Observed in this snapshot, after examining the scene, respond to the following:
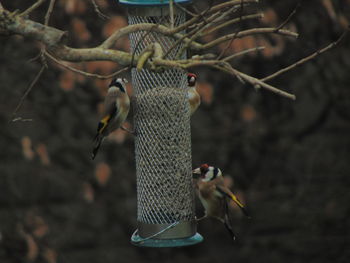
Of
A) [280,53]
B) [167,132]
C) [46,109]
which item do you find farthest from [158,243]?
[280,53]

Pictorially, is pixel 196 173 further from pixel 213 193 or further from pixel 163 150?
pixel 163 150

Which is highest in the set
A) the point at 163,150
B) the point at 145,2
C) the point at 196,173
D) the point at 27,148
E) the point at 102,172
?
the point at 145,2

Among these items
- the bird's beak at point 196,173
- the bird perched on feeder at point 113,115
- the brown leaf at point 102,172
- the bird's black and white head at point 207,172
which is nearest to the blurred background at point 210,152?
the brown leaf at point 102,172

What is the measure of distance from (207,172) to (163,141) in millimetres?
382

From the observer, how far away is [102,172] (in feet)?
26.6

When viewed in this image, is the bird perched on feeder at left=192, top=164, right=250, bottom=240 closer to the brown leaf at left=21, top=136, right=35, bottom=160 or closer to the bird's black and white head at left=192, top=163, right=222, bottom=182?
the bird's black and white head at left=192, top=163, right=222, bottom=182

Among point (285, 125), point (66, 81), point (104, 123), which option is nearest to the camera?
point (104, 123)

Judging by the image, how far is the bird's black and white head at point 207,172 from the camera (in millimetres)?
5246

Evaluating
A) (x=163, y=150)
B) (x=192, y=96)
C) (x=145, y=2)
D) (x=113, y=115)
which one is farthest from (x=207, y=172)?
(x=145, y=2)

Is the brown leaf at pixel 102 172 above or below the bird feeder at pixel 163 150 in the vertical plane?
below

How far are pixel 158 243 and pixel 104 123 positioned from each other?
71cm

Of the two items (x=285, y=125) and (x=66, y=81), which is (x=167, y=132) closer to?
(x=66, y=81)

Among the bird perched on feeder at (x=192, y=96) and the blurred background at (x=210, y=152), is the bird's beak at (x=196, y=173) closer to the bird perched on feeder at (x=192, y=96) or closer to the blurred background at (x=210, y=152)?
the bird perched on feeder at (x=192, y=96)

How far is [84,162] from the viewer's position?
26.5ft
